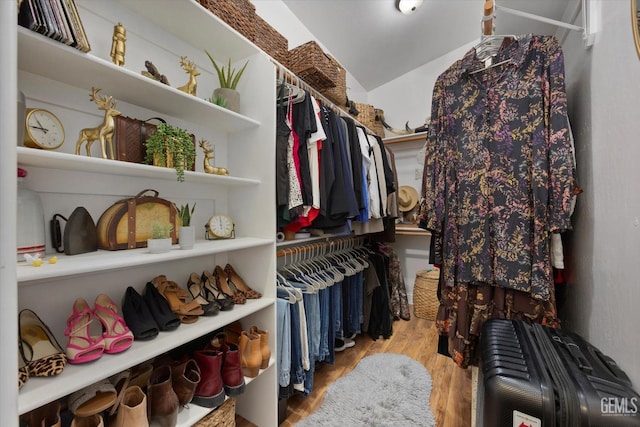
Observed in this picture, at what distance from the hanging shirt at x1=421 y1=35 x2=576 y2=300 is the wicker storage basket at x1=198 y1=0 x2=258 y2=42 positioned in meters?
1.09

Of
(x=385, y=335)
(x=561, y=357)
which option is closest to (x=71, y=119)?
(x=561, y=357)

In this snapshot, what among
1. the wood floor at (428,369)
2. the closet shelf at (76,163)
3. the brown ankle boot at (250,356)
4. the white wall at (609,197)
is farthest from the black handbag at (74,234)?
the white wall at (609,197)

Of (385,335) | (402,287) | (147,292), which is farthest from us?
(402,287)

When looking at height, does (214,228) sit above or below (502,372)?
above

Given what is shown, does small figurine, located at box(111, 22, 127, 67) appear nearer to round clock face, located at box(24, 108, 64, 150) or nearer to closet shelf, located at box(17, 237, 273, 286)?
round clock face, located at box(24, 108, 64, 150)

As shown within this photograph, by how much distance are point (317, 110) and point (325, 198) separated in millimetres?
528

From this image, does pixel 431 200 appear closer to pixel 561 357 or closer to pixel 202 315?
pixel 561 357

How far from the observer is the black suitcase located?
0.64 metres

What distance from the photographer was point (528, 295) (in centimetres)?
116

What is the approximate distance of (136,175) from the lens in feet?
3.78

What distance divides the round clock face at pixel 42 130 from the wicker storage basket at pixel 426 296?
9.57ft

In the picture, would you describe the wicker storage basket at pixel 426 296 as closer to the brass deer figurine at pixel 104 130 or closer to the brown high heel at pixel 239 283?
the brown high heel at pixel 239 283

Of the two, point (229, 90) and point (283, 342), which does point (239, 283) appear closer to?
point (283, 342)

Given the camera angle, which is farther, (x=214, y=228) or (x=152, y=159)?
(x=214, y=228)
